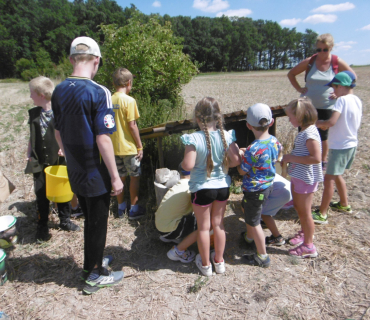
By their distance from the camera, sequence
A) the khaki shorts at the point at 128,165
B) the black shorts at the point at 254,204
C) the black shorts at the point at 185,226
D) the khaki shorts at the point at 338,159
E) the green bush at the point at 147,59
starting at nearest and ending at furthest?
the black shorts at the point at 254,204 → the black shorts at the point at 185,226 → the khaki shorts at the point at 338,159 → the khaki shorts at the point at 128,165 → the green bush at the point at 147,59

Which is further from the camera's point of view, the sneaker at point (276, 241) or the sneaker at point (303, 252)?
the sneaker at point (276, 241)

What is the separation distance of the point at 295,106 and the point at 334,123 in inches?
29.2

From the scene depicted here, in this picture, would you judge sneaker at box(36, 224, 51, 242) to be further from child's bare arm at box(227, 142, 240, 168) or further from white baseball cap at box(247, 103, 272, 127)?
white baseball cap at box(247, 103, 272, 127)

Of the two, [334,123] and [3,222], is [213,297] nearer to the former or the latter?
[334,123]

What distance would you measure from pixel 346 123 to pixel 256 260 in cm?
182

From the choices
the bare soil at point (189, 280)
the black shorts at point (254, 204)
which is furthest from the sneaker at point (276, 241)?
the black shorts at point (254, 204)

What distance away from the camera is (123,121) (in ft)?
11.2

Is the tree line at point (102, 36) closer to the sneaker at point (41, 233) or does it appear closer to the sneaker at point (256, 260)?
the sneaker at point (41, 233)

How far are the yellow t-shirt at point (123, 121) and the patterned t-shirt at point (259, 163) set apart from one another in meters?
1.48

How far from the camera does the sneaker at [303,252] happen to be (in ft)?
9.57

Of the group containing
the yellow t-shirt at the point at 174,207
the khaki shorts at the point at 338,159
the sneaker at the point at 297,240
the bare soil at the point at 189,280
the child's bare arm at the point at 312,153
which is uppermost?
the child's bare arm at the point at 312,153

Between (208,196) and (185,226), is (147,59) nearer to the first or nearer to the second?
(185,226)

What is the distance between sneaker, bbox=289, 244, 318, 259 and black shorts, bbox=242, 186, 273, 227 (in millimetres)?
672

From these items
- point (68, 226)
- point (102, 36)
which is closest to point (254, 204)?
point (68, 226)
